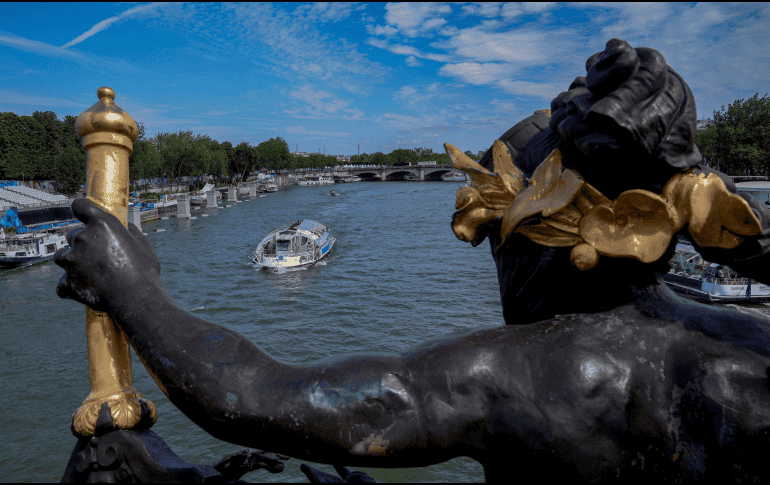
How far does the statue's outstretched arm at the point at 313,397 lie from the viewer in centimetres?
117

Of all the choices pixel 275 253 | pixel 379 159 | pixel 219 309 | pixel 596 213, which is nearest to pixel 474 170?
pixel 596 213

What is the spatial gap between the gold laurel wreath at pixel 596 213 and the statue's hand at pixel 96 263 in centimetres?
86

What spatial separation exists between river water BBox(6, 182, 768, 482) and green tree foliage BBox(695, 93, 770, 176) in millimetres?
Result: 26651

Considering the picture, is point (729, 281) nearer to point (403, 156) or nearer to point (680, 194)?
point (680, 194)

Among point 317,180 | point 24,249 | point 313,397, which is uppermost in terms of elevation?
Answer: point 317,180

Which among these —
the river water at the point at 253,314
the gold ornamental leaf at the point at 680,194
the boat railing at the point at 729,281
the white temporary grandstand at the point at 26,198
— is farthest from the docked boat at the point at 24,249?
the gold ornamental leaf at the point at 680,194

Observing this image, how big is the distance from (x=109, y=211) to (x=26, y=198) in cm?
4728

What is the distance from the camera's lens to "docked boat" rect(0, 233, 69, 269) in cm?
2652

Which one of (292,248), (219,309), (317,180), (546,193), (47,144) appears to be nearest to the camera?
(546,193)

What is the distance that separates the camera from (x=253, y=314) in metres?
20.2

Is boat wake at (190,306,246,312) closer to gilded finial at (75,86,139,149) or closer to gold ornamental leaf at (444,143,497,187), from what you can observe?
gilded finial at (75,86,139,149)

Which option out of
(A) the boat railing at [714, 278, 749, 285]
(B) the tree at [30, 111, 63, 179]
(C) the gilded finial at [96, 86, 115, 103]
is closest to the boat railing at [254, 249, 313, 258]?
(A) the boat railing at [714, 278, 749, 285]

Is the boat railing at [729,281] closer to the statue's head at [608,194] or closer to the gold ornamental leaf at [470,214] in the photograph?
the statue's head at [608,194]

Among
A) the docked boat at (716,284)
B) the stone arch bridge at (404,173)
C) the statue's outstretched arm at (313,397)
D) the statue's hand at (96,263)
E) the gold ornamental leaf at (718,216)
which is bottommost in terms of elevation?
the docked boat at (716,284)
